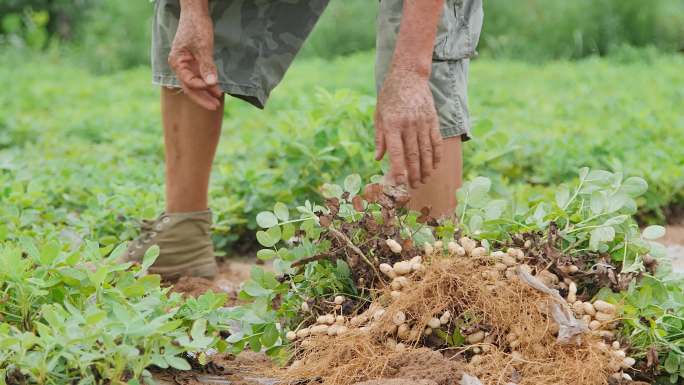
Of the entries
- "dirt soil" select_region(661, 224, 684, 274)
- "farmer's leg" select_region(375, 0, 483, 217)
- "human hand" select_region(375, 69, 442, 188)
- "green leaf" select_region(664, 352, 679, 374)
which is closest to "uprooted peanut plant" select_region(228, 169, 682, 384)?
"green leaf" select_region(664, 352, 679, 374)

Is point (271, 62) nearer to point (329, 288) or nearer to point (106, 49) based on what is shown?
point (329, 288)

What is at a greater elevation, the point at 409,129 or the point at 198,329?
the point at 409,129

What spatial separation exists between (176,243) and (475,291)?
4.92 ft

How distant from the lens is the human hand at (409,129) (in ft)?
9.05

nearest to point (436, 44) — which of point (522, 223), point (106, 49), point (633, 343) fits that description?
point (522, 223)

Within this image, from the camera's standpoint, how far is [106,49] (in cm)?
1134

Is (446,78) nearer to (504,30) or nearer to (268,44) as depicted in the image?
(268,44)

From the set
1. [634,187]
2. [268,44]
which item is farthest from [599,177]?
[268,44]

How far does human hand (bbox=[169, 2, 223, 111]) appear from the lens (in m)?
3.15

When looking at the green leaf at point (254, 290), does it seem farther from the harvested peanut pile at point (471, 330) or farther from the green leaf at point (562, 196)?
the green leaf at point (562, 196)

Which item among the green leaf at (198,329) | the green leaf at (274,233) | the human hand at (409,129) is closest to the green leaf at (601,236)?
the human hand at (409,129)

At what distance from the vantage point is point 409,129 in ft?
9.06

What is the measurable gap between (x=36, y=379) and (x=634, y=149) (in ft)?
13.4

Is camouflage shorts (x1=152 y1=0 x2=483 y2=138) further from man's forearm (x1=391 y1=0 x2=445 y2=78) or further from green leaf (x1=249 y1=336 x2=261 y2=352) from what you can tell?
green leaf (x1=249 y1=336 x2=261 y2=352)
